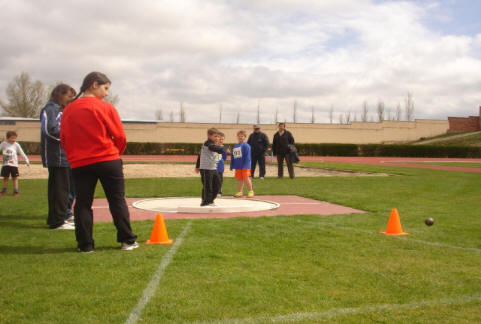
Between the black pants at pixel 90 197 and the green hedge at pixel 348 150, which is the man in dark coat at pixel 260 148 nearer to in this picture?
the black pants at pixel 90 197

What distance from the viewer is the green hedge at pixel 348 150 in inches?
1689

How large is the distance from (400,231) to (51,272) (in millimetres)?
4571

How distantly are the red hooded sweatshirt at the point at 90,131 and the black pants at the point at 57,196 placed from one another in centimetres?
185

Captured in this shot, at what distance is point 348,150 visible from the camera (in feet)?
148

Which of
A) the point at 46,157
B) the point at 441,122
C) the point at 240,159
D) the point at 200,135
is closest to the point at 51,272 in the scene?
the point at 46,157

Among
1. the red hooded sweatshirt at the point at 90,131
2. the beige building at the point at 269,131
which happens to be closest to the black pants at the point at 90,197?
the red hooded sweatshirt at the point at 90,131

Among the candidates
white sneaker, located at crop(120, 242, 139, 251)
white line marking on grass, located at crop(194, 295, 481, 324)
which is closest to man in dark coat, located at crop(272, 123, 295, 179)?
white sneaker, located at crop(120, 242, 139, 251)

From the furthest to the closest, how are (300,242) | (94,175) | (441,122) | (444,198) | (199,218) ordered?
(441,122) < (444,198) < (199,218) < (300,242) < (94,175)

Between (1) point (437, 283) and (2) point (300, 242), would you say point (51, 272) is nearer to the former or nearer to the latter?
(2) point (300, 242)

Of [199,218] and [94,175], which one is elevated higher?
[94,175]

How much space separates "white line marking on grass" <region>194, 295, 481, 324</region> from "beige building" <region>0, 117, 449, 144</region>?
54.3 meters

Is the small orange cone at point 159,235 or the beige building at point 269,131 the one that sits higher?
the beige building at point 269,131

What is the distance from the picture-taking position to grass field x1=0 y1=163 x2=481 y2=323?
11.8 feet

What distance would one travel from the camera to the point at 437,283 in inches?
173
